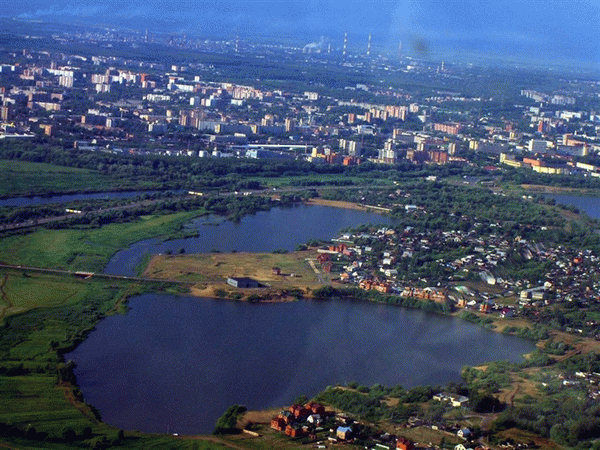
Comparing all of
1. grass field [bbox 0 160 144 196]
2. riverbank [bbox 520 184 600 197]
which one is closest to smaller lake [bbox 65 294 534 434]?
grass field [bbox 0 160 144 196]

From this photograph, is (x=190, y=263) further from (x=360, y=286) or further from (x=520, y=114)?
(x=520, y=114)

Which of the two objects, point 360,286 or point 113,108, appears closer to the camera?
point 360,286

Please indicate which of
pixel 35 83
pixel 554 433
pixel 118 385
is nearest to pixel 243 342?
pixel 118 385

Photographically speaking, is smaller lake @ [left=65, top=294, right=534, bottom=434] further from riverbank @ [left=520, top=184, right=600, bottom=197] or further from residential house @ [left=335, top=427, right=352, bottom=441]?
riverbank @ [left=520, top=184, right=600, bottom=197]

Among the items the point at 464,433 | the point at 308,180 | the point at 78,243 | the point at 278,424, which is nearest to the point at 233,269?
the point at 78,243

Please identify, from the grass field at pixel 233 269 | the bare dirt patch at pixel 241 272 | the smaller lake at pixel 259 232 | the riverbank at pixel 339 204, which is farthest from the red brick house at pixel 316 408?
the riverbank at pixel 339 204
